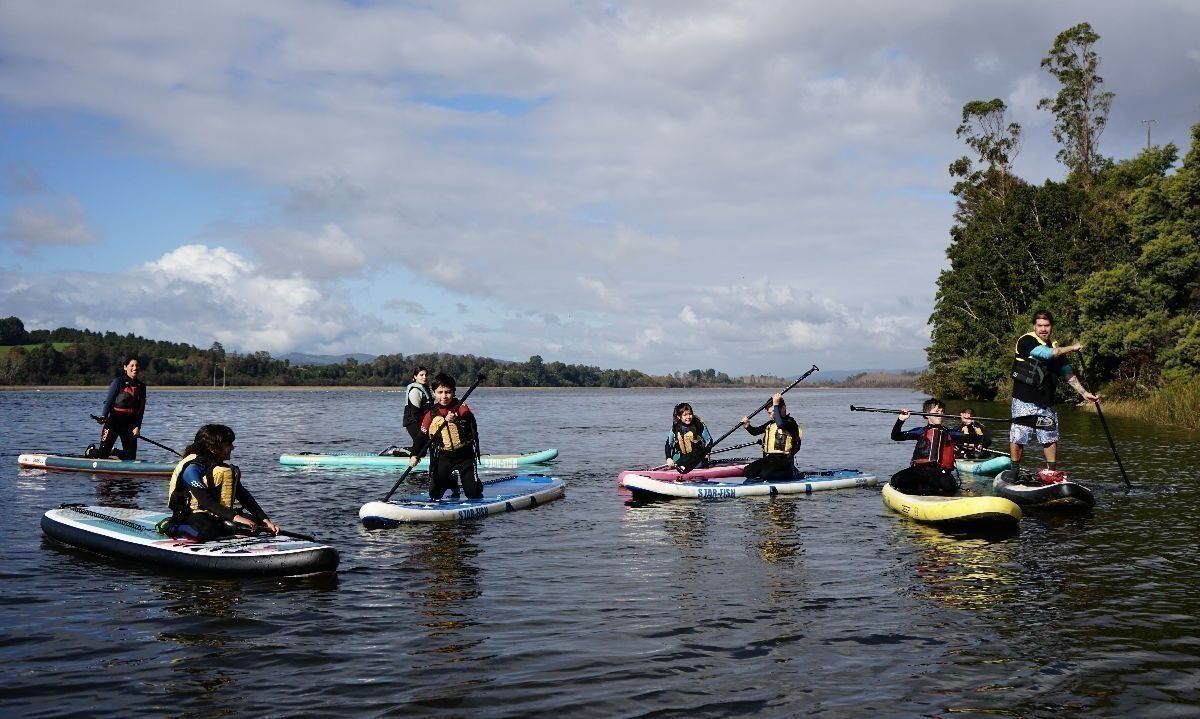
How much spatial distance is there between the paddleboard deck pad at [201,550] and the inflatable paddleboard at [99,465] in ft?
31.7

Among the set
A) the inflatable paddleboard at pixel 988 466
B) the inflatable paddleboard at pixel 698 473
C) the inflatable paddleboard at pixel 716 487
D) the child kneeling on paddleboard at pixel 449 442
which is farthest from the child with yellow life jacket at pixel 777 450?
the child kneeling on paddleboard at pixel 449 442

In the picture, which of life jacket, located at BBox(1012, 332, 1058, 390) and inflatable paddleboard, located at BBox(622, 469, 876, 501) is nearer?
life jacket, located at BBox(1012, 332, 1058, 390)

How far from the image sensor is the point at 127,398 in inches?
817

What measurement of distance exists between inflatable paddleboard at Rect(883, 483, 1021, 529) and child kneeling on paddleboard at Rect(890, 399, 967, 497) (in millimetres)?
629

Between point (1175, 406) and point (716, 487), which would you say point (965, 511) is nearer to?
point (716, 487)

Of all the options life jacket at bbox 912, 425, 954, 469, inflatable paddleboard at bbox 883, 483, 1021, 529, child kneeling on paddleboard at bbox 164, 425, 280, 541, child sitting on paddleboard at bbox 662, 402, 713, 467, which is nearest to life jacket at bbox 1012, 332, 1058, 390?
life jacket at bbox 912, 425, 954, 469

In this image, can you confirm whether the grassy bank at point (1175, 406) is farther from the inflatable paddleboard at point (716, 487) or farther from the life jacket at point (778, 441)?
the life jacket at point (778, 441)

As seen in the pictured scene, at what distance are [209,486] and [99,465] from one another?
42.9ft

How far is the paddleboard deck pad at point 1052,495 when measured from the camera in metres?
14.3

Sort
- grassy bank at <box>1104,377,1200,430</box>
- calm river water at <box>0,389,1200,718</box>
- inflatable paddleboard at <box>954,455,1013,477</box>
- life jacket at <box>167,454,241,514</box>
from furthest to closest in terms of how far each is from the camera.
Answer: grassy bank at <box>1104,377,1200,430</box>
inflatable paddleboard at <box>954,455,1013,477</box>
life jacket at <box>167,454,241,514</box>
calm river water at <box>0,389,1200,718</box>

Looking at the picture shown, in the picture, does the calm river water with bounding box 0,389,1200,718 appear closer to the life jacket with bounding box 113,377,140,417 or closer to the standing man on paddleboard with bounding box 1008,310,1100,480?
the standing man on paddleboard with bounding box 1008,310,1100,480

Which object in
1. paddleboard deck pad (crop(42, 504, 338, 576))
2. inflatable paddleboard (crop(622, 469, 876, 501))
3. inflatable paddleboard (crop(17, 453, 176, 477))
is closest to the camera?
paddleboard deck pad (crop(42, 504, 338, 576))

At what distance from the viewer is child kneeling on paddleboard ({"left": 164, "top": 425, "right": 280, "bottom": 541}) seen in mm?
10617

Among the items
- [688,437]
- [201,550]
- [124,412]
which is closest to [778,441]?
[688,437]
